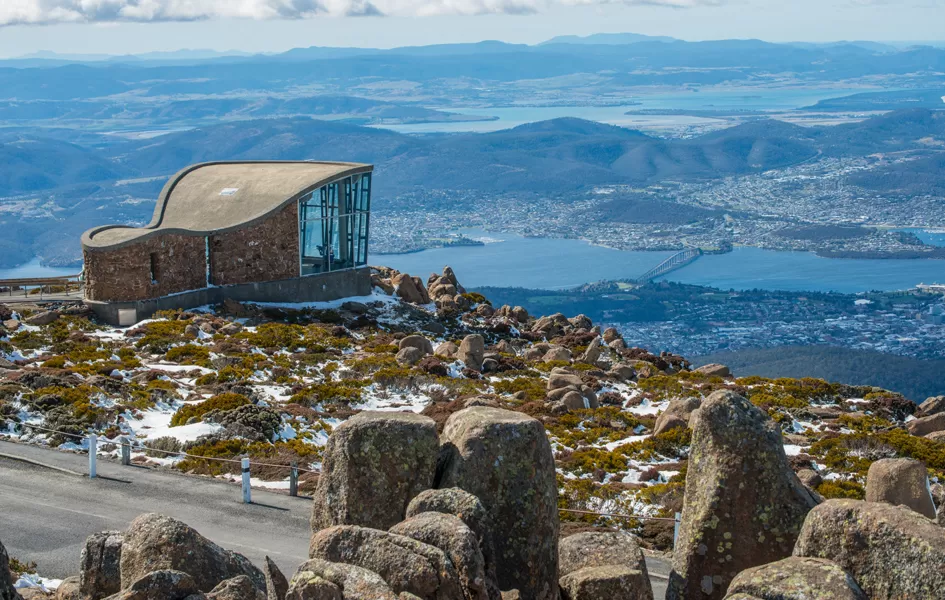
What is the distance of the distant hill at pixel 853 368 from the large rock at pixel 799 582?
71.9 metres

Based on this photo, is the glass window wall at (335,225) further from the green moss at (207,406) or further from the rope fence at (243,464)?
the rope fence at (243,464)

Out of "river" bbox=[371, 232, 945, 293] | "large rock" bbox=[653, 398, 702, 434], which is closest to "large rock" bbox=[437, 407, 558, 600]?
"large rock" bbox=[653, 398, 702, 434]

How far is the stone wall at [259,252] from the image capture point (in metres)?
47.2

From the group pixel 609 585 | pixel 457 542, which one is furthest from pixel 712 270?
pixel 457 542

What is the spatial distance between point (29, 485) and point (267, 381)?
12213mm

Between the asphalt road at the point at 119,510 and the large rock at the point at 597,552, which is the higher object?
the large rock at the point at 597,552

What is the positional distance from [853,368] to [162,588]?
81217 mm

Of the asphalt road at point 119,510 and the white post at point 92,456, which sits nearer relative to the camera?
the asphalt road at point 119,510

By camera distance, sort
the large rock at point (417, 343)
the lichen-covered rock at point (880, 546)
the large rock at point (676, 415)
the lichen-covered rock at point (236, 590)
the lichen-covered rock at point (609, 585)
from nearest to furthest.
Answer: the lichen-covered rock at point (880, 546) → the lichen-covered rock at point (236, 590) → the lichen-covered rock at point (609, 585) → the large rock at point (676, 415) → the large rock at point (417, 343)

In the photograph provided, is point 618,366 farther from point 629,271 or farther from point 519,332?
point 629,271

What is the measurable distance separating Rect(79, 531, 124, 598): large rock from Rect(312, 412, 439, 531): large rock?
2.51m

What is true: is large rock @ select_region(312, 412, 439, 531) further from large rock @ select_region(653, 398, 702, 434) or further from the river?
the river

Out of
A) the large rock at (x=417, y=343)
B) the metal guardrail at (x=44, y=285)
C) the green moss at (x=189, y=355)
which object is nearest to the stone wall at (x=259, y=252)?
the metal guardrail at (x=44, y=285)

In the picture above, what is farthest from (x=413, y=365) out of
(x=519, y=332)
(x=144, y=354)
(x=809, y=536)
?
(x=809, y=536)
